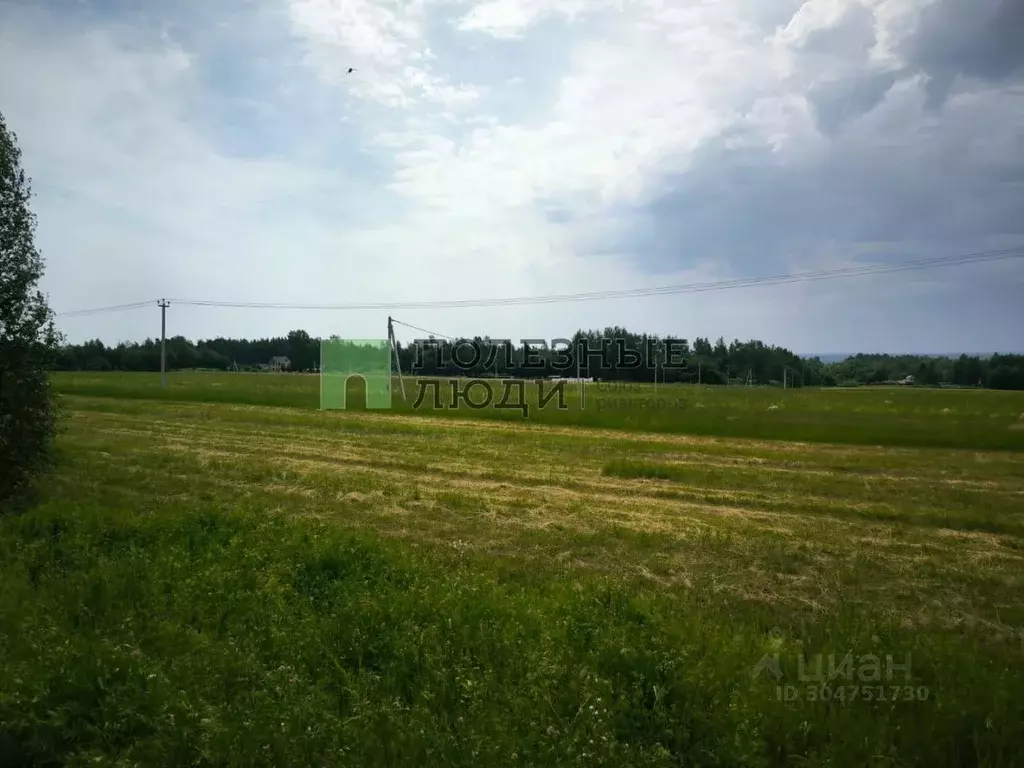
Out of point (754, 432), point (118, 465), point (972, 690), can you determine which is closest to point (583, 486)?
point (972, 690)

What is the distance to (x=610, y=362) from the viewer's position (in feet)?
194

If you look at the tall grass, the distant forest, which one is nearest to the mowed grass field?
the tall grass

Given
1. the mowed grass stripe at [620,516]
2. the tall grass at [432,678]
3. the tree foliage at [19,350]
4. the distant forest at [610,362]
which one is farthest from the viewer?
the distant forest at [610,362]

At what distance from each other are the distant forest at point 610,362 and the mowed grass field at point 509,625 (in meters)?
28.8

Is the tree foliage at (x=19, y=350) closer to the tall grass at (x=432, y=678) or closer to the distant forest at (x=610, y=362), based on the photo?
the tall grass at (x=432, y=678)

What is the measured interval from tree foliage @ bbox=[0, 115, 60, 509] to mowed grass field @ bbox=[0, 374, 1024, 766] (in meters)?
1.00

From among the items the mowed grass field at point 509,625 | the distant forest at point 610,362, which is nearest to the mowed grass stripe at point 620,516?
the mowed grass field at point 509,625

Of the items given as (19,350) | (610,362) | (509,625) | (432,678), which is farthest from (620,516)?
(610,362)

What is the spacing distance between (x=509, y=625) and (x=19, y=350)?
10.2 meters

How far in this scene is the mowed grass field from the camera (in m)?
3.78

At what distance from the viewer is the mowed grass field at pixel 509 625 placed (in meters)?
3.78

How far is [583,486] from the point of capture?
42.0 feet

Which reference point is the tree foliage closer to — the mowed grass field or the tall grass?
the mowed grass field

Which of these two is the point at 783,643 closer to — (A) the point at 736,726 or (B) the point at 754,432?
(A) the point at 736,726
